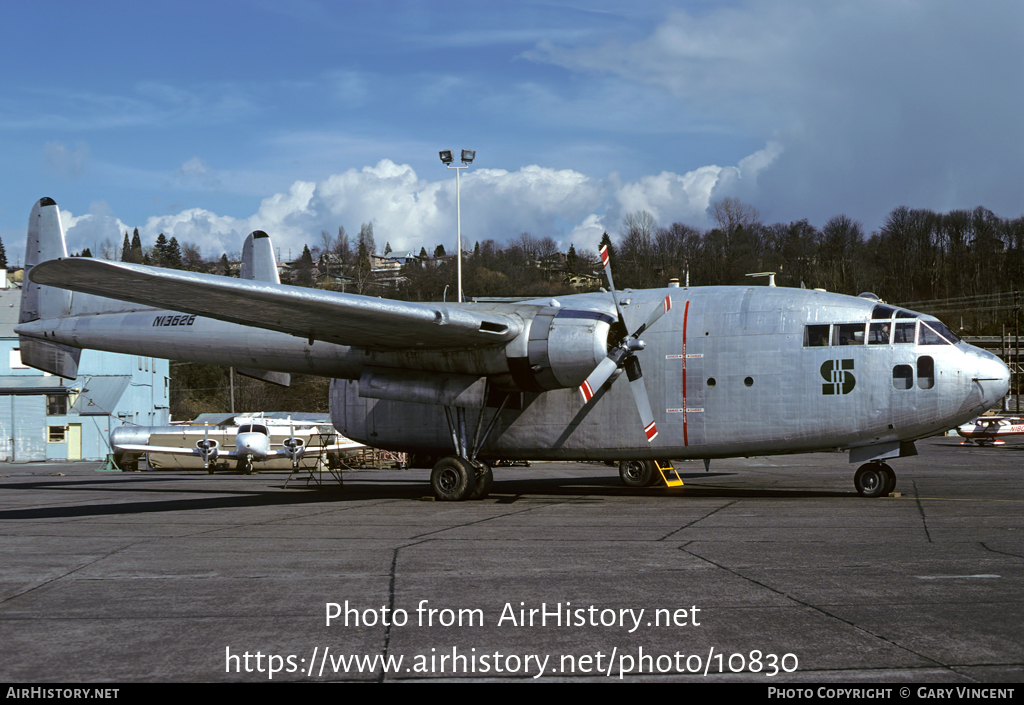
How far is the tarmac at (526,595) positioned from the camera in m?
5.61

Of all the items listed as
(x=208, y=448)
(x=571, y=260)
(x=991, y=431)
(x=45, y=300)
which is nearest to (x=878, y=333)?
(x=45, y=300)

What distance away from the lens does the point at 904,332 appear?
16.5 m

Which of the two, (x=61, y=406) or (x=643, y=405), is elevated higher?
(x=643, y=405)

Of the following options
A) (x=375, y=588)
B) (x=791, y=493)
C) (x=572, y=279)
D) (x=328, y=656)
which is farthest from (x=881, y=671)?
(x=572, y=279)

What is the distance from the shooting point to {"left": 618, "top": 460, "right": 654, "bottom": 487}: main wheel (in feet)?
73.1

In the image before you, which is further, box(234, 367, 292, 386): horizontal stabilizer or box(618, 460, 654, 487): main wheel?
box(618, 460, 654, 487): main wheel

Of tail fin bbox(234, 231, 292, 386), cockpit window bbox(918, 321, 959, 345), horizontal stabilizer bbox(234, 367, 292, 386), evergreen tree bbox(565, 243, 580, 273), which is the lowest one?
horizontal stabilizer bbox(234, 367, 292, 386)

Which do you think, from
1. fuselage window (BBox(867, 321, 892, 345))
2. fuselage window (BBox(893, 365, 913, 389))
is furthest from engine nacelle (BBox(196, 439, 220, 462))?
fuselage window (BBox(893, 365, 913, 389))

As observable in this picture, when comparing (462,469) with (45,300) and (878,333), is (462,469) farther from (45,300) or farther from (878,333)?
(45,300)

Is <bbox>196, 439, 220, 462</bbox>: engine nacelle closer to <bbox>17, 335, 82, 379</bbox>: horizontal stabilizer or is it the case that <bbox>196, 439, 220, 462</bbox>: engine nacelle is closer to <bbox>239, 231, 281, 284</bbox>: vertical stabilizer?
<bbox>17, 335, 82, 379</bbox>: horizontal stabilizer

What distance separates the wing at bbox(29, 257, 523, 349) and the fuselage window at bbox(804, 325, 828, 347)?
587cm

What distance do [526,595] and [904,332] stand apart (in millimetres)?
11907

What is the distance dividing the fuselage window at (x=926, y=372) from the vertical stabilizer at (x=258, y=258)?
16.1 m
